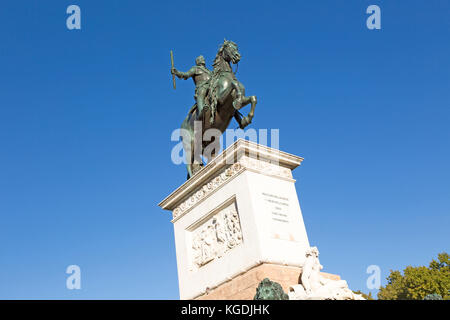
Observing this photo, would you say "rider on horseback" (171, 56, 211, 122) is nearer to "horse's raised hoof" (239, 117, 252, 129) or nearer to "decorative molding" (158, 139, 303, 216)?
"horse's raised hoof" (239, 117, 252, 129)

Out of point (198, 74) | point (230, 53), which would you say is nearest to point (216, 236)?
point (230, 53)

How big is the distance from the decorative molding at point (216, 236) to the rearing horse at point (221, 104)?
2075 millimetres

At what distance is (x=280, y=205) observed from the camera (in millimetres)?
8469

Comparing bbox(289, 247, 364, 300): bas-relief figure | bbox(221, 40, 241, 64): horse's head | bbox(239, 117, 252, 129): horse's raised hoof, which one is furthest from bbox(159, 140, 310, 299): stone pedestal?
bbox(221, 40, 241, 64): horse's head

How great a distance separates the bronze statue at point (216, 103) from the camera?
33.0ft

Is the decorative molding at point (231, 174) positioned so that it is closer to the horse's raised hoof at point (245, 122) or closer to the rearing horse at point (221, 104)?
the rearing horse at point (221, 104)

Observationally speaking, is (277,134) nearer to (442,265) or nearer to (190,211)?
(190,211)

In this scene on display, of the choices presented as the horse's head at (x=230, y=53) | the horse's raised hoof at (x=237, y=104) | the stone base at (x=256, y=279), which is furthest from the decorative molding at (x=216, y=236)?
the horse's head at (x=230, y=53)

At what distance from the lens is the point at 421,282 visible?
3688 centimetres

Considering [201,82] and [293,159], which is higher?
[201,82]

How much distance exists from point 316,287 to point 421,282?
34.3 m
